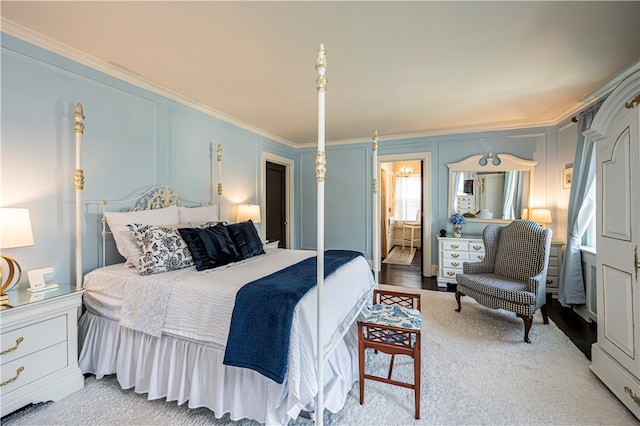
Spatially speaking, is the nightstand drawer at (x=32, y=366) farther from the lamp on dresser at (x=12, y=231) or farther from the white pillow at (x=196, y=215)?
the white pillow at (x=196, y=215)

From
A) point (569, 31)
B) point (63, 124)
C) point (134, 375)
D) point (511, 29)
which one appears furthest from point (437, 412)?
point (63, 124)

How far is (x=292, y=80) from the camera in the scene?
279cm

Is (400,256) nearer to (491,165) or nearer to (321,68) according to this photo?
(491,165)

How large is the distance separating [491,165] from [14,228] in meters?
5.51

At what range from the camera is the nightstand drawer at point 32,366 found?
1643 mm

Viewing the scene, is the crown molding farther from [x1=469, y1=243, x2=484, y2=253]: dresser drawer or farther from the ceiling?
[x1=469, y1=243, x2=484, y2=253]: dresser drawer

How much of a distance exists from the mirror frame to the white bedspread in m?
3.29

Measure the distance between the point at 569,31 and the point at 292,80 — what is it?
223 centimetres

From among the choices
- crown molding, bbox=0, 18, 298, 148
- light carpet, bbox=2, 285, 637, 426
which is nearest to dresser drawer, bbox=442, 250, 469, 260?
light carpet, bbox=2, 285, 637, 426

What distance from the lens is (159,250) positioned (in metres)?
2.11

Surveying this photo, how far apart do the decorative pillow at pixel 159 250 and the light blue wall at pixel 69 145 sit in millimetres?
660

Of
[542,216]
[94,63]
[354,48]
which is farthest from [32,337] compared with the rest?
[542,216]

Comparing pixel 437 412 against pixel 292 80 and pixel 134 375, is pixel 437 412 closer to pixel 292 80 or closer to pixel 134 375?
pixel 134 375

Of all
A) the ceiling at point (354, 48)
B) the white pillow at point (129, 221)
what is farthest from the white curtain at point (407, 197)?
the white pillow at point (129, 221)
